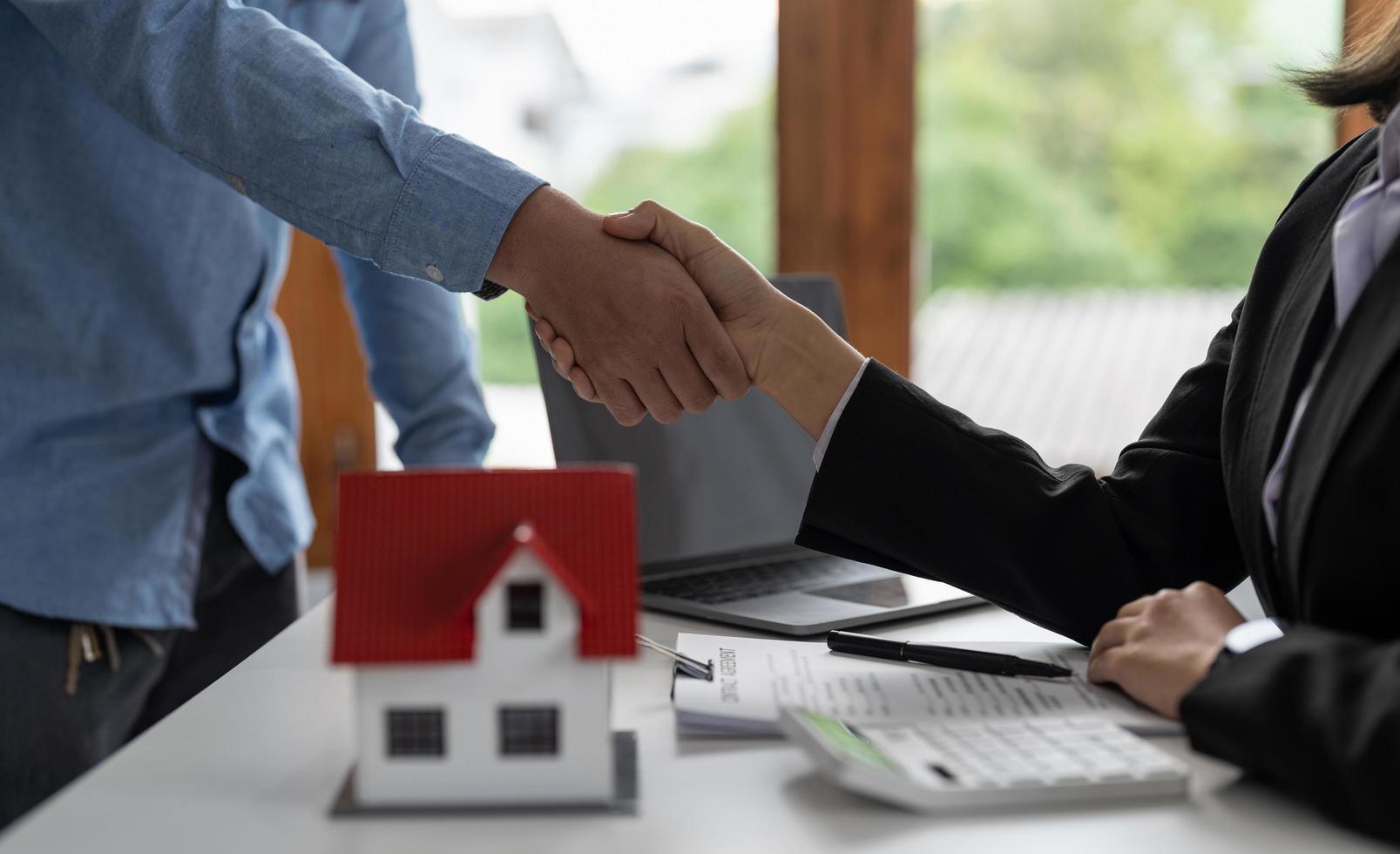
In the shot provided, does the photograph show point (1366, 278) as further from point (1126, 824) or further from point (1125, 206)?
point (1125, 206)

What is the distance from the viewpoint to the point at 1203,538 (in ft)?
3.24

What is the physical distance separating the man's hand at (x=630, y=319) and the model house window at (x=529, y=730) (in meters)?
0.53

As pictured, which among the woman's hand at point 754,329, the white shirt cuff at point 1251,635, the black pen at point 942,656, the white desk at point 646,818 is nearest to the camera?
the white desk at point 646,818

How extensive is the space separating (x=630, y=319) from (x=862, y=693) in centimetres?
47

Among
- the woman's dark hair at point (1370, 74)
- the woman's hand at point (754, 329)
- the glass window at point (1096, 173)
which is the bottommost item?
the woman's hand at point (754, 329)

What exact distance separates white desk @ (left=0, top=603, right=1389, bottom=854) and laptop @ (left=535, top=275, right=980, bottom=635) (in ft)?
1.19

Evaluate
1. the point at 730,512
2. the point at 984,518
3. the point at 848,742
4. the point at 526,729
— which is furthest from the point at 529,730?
the point at 730,512

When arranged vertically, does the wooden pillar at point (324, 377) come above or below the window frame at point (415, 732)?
above

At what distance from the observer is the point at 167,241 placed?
1.18 meters

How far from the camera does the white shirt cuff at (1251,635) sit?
68 cm

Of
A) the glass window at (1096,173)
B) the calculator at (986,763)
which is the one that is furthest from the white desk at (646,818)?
the glass window at (1096,173)

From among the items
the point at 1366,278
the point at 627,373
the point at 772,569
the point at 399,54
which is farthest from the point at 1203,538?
the point at 399,54

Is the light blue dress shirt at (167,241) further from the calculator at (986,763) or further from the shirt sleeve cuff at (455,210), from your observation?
the calculator at (986,763)

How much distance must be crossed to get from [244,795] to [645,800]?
0.21 meters
